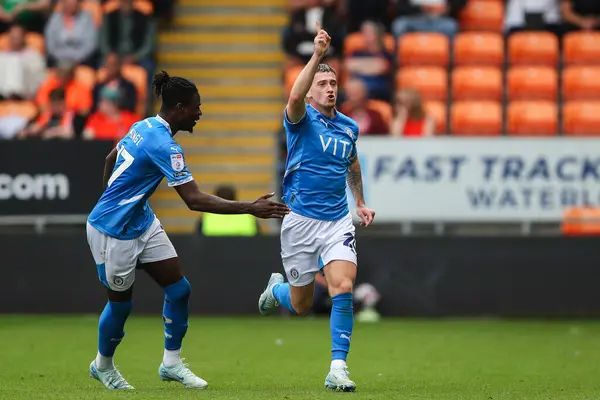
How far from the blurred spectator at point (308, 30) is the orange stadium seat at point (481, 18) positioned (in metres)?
2.07

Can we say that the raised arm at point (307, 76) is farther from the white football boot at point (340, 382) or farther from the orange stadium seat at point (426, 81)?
the orange stadium seat at point (426, 81)

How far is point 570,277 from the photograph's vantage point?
15.7m

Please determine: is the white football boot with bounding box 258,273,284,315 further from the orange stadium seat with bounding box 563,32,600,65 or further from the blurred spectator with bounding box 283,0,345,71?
the orange stadium seat with bounding box 563,32,600,65

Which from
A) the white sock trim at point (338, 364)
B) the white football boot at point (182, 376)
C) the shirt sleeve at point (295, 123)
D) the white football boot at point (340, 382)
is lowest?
the white football boot at point (182, 376)

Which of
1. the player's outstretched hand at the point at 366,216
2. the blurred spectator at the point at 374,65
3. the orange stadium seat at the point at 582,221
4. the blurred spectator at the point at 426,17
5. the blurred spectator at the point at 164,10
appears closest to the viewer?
the player's outstretched hand at the point at 366,216

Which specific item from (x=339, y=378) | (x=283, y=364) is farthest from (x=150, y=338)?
(x=339, y=378)

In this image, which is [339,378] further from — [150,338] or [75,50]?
[75,50]

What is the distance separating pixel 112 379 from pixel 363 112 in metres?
8.32

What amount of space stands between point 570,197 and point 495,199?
950mm

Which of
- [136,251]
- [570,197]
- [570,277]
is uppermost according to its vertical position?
[136,251]

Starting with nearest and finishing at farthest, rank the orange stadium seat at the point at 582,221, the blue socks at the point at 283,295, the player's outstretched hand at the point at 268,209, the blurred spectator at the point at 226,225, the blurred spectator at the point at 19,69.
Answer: the player's outstretched hand at the point at 268,209 → the blue socks at the point at 283,295 → the orange stadium seat at the point at 582,221 → the blurred spectator at the point at 226,225 → the blurred spectator at the point at 19,69

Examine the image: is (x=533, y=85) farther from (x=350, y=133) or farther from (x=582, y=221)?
(x=350, y=133)

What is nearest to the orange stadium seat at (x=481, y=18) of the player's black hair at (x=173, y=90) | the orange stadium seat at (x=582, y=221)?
the orange stadium seat at (x=582, y=221)

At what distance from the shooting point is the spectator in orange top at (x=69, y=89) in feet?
58.4
